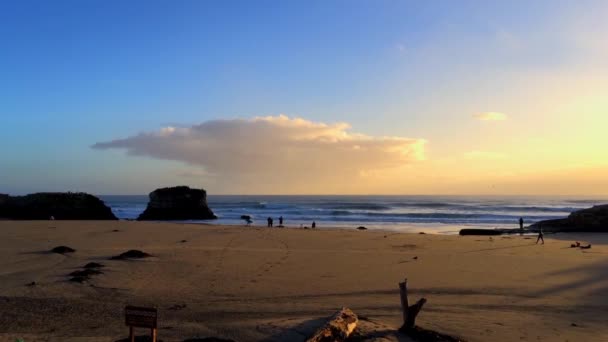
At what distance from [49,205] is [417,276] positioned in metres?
49.4

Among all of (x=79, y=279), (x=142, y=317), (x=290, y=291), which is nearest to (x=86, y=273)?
(x=79, y=279)

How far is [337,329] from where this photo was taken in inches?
265

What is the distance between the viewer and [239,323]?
8.15 meters

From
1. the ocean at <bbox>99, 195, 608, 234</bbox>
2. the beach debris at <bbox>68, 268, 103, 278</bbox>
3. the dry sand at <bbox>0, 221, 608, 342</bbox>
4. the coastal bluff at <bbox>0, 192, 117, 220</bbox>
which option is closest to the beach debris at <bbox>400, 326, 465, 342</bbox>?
the dry sand at <bbox>0, 221, 608, 342</bbox>

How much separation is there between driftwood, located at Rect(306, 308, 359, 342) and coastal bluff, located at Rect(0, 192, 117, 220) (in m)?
49.6

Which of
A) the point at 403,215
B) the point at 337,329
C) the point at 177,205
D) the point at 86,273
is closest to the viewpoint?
the point at 337,329

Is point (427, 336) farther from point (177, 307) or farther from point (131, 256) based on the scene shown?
point (131, 256)

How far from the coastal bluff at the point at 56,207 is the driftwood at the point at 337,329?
163ft

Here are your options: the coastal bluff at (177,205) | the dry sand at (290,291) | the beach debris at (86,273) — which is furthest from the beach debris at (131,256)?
the coastal bluff at (177,205)

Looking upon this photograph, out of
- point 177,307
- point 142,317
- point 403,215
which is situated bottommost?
point 403,215

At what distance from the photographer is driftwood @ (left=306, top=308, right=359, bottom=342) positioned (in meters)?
6.38

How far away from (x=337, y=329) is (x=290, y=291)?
481 centimetres

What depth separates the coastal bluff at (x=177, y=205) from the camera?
→ 6141 cm

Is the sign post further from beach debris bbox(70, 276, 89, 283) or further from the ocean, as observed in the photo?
the ocean
